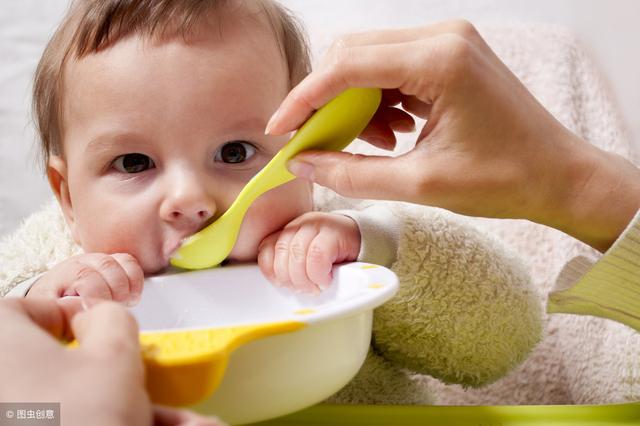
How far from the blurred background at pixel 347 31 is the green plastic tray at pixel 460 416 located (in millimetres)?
781

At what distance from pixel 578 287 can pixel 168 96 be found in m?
0.42

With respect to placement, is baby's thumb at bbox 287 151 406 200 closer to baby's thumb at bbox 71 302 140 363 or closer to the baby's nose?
the baby's nose

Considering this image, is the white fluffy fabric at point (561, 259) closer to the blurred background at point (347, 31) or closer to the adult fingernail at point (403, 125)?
the blurred background at point (347, 31)

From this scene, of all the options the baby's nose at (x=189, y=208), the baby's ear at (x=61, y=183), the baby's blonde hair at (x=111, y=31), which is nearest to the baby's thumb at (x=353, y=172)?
the baby's nose at (x=189, y=208)

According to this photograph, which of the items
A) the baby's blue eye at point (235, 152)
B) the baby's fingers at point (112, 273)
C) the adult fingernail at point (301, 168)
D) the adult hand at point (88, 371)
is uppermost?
the adult fingernail at point (301, 168)

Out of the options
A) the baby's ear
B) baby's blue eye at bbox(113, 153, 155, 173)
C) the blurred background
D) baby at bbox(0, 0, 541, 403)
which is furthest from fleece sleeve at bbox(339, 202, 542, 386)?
the blurred background

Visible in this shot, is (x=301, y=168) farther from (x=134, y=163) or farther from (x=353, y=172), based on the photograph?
(x=134, y=163)

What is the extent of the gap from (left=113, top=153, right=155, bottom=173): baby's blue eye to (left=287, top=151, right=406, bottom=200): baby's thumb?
0.61 feet

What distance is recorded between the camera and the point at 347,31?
1429 mm

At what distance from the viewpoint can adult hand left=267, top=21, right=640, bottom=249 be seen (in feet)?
1.95

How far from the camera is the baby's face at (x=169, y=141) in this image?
29.4 inches

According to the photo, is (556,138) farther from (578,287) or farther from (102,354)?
(102,354)

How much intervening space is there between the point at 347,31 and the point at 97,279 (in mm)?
853

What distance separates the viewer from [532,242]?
1110 mm
